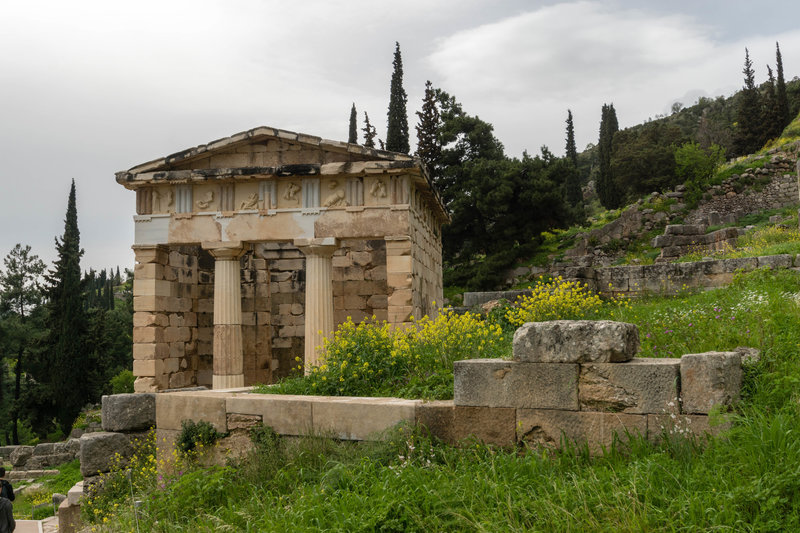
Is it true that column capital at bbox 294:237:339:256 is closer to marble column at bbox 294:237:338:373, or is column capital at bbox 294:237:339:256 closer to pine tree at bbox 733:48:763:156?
marble column at bbox 294:237:338:373

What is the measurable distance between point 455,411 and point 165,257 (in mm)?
11166

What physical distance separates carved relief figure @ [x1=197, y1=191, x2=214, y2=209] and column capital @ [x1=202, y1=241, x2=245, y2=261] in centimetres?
89

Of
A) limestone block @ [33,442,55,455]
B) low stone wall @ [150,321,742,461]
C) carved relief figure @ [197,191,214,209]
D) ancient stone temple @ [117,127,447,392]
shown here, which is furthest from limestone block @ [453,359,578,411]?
limestone block @ [33,442,55,455]

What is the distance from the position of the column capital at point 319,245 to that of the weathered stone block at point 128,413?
228 inches

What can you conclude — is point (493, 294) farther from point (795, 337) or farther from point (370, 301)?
point (795, 337)

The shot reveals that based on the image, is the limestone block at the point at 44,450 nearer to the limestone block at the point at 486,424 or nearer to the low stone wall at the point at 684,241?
Answer: the limestone block at the point at 486,424

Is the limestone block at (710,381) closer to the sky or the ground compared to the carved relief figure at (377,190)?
closer to the ground

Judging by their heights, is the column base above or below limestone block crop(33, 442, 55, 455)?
above

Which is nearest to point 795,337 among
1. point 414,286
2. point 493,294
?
point 493,294

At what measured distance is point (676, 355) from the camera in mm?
6211

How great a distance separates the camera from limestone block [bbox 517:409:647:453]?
5.10 m

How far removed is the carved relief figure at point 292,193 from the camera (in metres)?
14.1

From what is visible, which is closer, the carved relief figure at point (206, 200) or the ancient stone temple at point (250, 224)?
the ancient stone temple at point (250, 224)

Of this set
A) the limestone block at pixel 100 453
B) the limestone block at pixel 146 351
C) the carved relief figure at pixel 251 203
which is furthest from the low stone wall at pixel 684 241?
the limestone block at pixel 100 453
